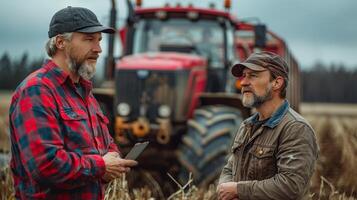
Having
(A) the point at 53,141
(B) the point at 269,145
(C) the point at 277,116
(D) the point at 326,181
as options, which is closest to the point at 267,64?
(C) the point at 277,116

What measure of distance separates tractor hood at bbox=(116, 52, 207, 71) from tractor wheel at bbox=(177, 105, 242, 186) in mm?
813

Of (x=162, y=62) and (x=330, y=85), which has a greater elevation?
(x=162, y=62)

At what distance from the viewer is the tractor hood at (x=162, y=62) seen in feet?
27.8

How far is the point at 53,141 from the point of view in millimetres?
3123

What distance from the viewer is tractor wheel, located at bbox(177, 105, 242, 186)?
770cm

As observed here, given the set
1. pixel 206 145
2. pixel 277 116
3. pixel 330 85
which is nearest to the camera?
pixel 277 116

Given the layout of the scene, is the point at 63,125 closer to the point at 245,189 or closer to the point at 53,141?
the point at 53,141

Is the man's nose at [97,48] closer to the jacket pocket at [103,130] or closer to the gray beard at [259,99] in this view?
the jacket pocket at [103,130]

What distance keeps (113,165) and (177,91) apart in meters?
5.13

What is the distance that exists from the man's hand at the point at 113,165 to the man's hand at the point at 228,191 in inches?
21.0

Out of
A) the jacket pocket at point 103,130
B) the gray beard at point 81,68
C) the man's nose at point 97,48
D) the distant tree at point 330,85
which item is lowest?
the distant tree at point 330,85

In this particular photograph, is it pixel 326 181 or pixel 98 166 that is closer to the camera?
pixel 98 166

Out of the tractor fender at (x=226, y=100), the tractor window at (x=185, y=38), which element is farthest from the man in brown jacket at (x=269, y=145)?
the tractor window at (x=185, y=38)

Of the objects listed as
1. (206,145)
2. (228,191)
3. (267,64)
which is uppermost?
(267,64)
